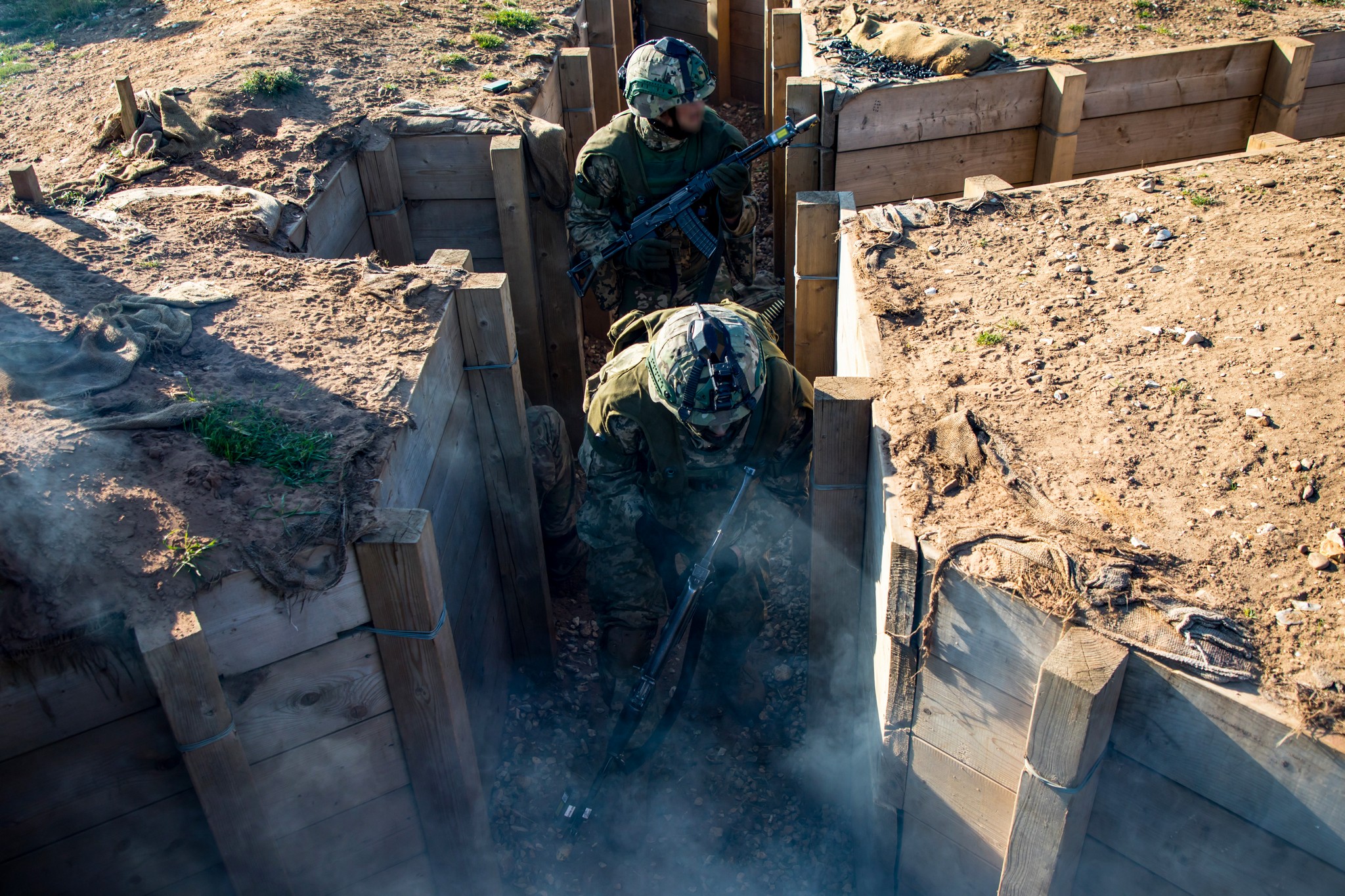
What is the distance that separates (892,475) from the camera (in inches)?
115

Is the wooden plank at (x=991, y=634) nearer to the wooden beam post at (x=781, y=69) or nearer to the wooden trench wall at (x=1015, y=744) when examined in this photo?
the wooden trench wall at (x=1015, y=744)

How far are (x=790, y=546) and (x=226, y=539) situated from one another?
345 cm

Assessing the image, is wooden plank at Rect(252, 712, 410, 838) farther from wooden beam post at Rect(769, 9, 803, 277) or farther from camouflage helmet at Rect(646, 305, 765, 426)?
wooden beam post at Rect(769, 9, 803, 277)

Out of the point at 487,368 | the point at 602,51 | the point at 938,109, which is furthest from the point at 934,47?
the point at 602,51

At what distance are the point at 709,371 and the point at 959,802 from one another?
164 cm

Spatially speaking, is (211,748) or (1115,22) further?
(1115,22)

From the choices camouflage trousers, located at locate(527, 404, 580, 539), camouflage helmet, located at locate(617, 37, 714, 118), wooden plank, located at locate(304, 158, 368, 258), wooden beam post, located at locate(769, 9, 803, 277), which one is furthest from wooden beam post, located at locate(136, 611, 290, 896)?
wooden beam post, located at locate(769, 9, 803, 277)

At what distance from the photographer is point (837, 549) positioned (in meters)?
3.40

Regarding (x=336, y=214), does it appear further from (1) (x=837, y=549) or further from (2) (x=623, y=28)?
(2) (x=623, y=28)

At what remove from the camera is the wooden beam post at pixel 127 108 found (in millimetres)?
5137

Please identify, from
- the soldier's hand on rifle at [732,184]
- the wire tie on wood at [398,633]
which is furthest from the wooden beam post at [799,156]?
the wire tie on wood at [398,633]

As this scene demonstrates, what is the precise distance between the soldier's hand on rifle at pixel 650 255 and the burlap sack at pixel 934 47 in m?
1.92

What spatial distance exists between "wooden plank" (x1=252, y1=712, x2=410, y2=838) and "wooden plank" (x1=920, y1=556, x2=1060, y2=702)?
169cm

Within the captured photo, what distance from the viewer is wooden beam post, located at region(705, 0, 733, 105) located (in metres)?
11.2
